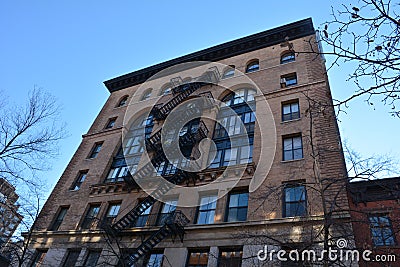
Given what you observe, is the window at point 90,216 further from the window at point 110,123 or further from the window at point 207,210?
the window at point 110,123

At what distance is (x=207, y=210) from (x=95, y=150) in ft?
49.3

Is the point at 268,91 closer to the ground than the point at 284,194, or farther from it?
farther from it

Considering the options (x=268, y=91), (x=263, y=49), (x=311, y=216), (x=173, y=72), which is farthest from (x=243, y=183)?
(x=173, y=72)

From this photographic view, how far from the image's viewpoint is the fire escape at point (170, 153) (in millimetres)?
15211

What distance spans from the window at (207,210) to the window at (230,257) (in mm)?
2016

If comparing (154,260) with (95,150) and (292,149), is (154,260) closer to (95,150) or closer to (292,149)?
(292,149)

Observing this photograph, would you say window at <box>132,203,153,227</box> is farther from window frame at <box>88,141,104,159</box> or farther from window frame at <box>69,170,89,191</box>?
window frame at <box>88,141,104,159</box>

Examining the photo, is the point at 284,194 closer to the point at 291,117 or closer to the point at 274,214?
the point at 274,214

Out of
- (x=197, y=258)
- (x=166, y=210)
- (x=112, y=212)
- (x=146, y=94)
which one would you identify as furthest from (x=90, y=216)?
(x=146, y=94)

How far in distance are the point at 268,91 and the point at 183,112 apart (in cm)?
702

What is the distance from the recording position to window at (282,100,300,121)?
1929 cm

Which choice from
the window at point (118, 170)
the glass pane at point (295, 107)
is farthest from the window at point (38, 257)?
the glass pane at point (295, 107)

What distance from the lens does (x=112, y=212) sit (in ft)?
65.5

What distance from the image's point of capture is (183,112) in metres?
23.9
